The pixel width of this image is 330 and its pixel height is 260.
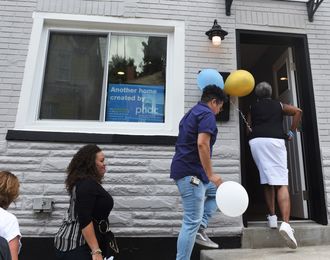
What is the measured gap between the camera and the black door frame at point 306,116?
14.3 ft

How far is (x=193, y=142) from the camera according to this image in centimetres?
324

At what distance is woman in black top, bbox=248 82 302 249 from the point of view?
4004 millimetres

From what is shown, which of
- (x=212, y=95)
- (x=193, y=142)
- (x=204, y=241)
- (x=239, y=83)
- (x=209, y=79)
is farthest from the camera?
(x=239, y=83)

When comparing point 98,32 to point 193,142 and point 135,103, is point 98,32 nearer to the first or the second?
point 135,103

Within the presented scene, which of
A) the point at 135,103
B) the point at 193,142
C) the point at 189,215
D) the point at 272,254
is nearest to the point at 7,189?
the point at 189,215

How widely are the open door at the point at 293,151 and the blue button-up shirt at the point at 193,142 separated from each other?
2.04m

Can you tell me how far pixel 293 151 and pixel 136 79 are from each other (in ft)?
7.91

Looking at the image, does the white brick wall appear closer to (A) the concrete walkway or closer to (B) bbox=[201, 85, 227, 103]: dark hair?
(A) the concrete walkway

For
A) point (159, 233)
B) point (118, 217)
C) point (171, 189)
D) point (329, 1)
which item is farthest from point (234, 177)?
point (329, 1)

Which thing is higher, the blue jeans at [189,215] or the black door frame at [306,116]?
the black door frame at [306,116]

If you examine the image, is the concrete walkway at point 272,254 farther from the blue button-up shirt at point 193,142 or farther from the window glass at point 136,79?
the window glass at point 136,79

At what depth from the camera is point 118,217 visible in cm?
397

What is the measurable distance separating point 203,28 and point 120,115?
5.28ft

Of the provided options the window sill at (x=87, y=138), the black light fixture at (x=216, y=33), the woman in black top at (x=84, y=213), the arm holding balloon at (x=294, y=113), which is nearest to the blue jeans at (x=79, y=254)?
the woman in black top at (x=84, y=213)
